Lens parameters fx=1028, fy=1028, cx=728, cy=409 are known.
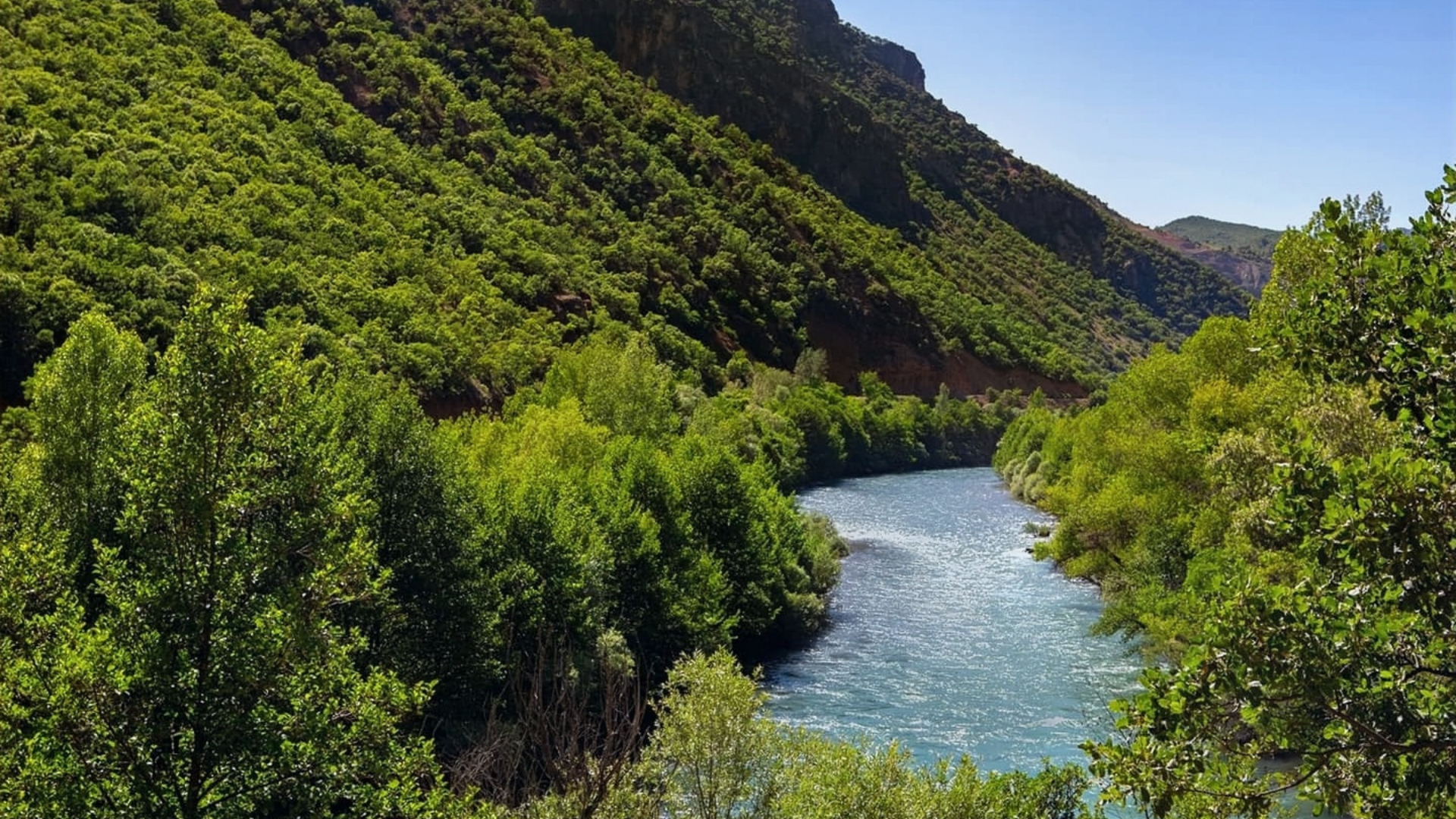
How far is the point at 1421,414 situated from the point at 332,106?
83014 millimetres

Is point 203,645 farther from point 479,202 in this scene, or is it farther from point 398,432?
point 479,202

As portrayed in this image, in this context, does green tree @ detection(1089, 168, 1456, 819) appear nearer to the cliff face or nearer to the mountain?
the mountain

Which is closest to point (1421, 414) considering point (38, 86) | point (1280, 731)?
point (1280, 731)

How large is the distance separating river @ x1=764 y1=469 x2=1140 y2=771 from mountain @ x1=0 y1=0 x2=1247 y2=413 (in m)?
19.1

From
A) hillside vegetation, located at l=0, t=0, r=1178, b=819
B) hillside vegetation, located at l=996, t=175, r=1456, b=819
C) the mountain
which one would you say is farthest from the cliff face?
hillside vegetation, located at l=996, t=175, r=1456, b=819

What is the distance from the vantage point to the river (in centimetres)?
2812

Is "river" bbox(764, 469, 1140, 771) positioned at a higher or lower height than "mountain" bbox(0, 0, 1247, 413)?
lower

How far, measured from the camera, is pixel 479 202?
272 ft

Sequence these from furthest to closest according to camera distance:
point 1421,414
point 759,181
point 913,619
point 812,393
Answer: point 759,181 < point 812,393 < point 913,619 < point 1421,414

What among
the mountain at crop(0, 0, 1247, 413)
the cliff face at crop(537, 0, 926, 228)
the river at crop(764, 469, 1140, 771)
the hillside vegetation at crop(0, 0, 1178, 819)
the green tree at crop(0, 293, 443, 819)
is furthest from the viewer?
the cliff face at crop(537, 0, 926, 228)

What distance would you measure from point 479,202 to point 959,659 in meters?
60.7

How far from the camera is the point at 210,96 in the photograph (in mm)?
65250

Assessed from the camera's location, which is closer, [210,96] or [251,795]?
[251,795]

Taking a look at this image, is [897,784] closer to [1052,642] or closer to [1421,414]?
[1421,414]
